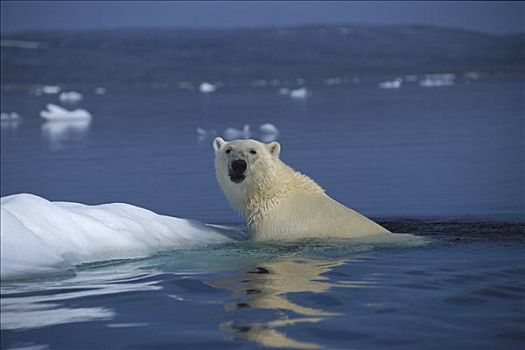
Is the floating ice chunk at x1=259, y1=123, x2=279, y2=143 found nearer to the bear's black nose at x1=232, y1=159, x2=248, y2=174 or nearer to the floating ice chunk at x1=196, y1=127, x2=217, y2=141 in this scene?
the floating ice chunk at x1=196, y1=127, x2=217, y2=141

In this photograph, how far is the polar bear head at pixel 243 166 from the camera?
26.0 ft

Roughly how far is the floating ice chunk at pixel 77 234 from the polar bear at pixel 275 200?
358 mm

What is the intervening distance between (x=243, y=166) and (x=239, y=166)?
0.13 feet

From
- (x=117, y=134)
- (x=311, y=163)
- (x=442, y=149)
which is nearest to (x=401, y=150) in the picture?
(x=442, y=149)

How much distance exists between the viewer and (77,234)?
6.65m

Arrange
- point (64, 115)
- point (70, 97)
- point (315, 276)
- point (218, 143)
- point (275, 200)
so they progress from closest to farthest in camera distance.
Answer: point (315, 276)
point (275, 200)
point (218, 143)
point (64, 115)
point (70, 97)

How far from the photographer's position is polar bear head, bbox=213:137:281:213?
792cm

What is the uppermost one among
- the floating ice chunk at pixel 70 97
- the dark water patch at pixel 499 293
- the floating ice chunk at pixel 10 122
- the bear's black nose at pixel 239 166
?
→ the floating ice chunk at pixel 70 97

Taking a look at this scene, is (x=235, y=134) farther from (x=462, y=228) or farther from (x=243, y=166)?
(x=243, y=166)

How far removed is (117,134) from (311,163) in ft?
27.0

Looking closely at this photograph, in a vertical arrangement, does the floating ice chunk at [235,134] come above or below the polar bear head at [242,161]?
above

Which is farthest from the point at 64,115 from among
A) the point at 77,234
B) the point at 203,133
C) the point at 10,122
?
the point at 77,234

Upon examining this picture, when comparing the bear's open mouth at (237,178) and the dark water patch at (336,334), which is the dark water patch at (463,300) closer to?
the dark water patch at (336,334)

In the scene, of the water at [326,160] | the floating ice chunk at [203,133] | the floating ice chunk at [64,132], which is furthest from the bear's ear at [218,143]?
the floating ice chunk at [203,133]
